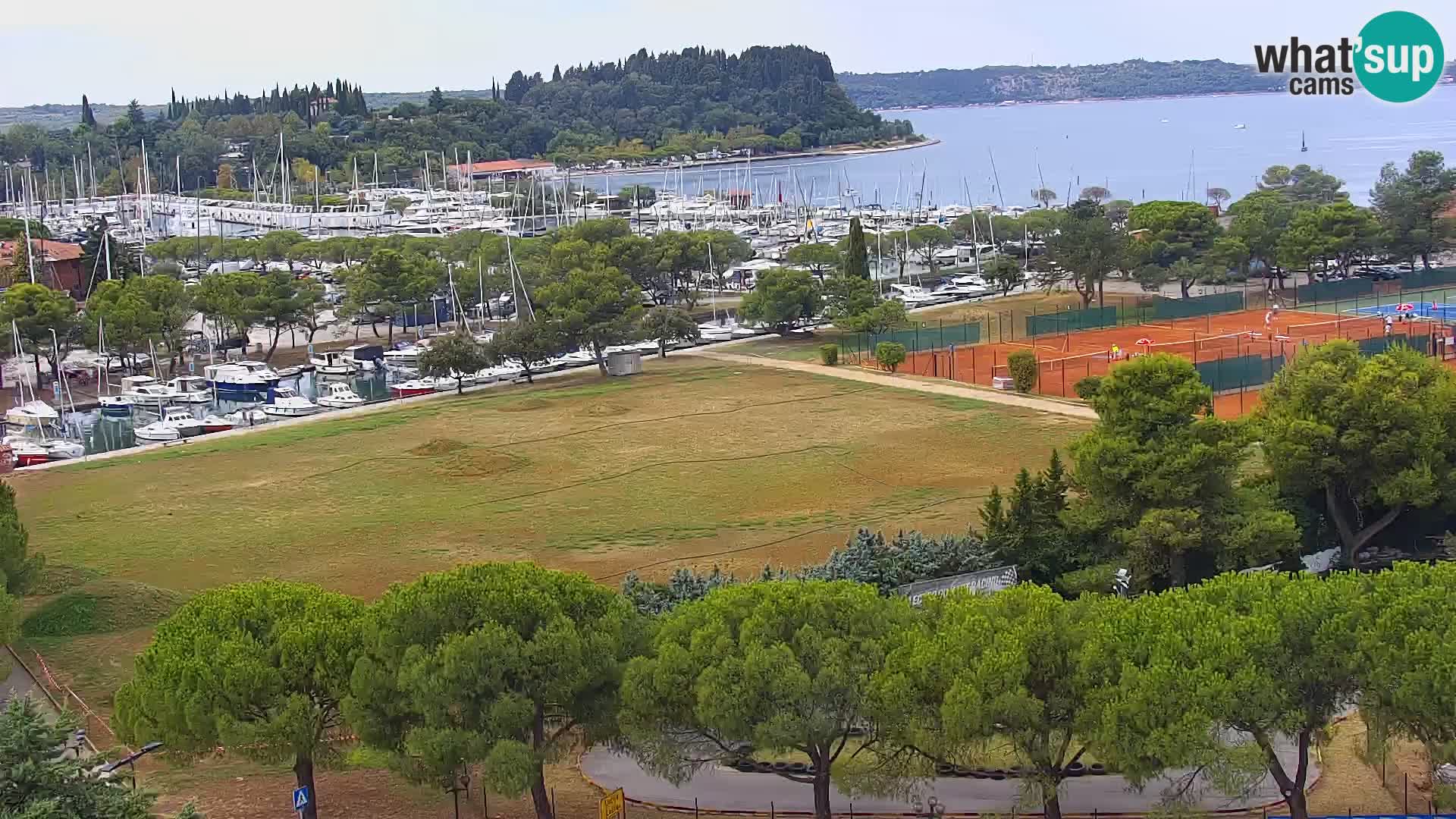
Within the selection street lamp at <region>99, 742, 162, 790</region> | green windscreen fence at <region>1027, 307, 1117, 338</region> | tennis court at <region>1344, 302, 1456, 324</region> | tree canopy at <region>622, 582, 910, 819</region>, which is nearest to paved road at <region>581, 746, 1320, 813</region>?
tree canopy at <region>622, 582, 910, 819</region>

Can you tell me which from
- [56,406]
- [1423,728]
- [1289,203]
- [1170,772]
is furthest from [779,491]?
[1289,203]

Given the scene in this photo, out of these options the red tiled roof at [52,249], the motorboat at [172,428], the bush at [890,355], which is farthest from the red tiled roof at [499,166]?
the bush at [890,355]

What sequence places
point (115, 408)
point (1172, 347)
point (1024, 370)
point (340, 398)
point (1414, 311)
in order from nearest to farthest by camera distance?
1. point (1024, 370)
2. point (340, 398)
3. point (1172, 347)
4. point (115, 408)
5. point (1414, 311)

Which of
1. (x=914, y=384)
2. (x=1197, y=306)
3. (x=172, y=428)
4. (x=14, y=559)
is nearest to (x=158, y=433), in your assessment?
(x=172, y=428)

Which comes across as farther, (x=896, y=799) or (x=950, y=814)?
(x=896, y=799)

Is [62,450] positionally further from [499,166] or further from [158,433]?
[499,166]

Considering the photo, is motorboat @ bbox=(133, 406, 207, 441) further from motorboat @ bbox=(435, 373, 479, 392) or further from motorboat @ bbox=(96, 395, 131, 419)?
motorboat @ bbox=(435, 373, 479, 392)

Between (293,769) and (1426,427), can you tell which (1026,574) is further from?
(293,769)

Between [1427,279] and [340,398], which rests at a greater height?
[1427,279]
